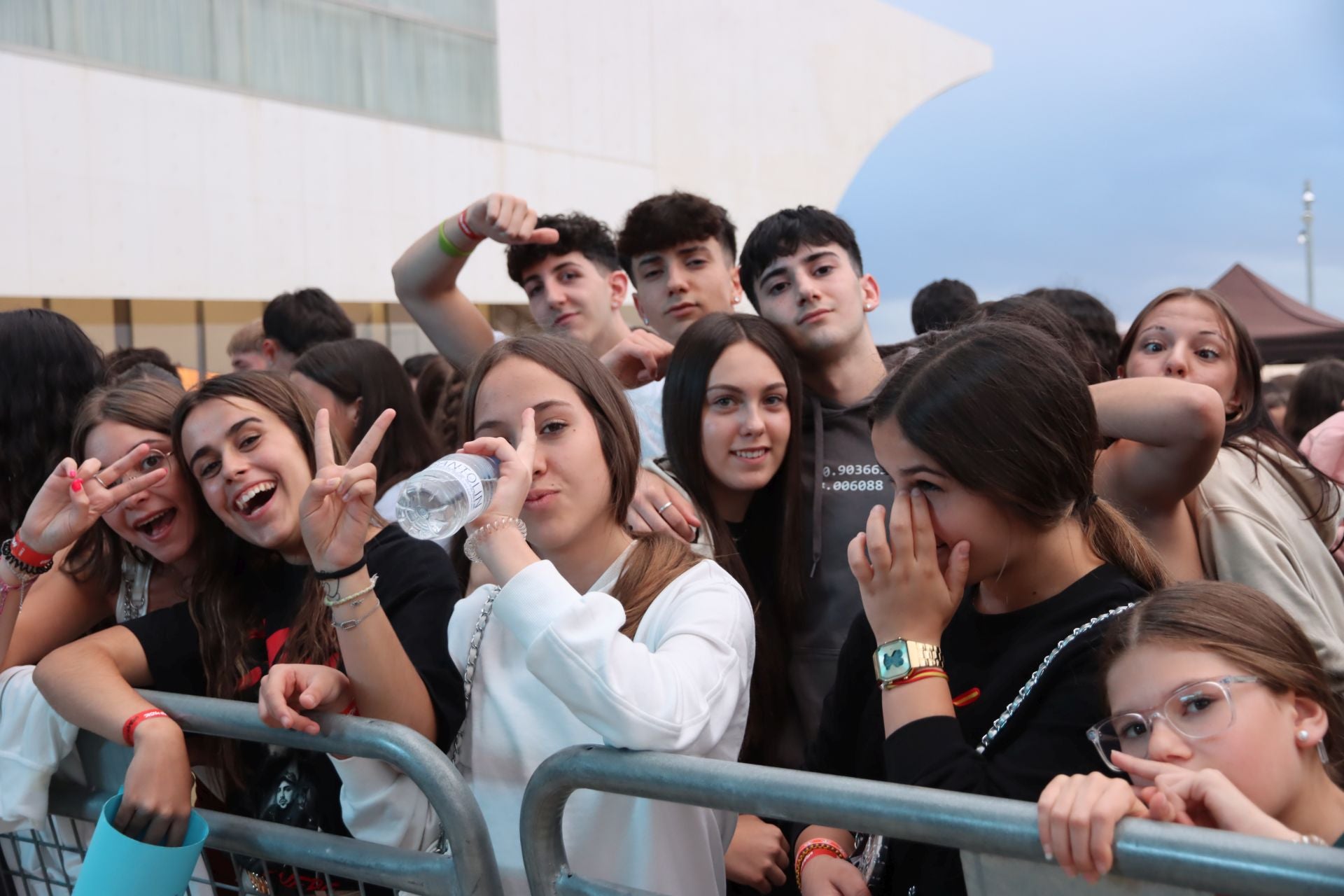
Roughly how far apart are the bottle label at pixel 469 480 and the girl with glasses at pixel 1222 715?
964mm

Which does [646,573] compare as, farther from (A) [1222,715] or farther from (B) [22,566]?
(B) [22,566]

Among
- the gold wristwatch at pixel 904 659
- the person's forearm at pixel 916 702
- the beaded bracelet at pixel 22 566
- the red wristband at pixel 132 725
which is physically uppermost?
the beaded bracelet at pixel 22 566

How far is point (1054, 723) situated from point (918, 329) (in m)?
3.67

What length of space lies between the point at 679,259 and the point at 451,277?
736mm

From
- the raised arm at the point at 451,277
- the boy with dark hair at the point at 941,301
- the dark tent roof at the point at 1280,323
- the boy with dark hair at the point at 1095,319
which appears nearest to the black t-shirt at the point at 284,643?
the raised arm at the point at 451,277

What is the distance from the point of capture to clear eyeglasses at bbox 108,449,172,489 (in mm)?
2682

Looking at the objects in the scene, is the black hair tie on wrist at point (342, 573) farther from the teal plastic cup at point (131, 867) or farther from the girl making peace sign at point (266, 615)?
the teal plastic cup at point (131, 867)

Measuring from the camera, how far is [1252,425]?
105 inches

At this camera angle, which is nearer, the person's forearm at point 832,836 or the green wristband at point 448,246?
the person's forearm at point 832,836

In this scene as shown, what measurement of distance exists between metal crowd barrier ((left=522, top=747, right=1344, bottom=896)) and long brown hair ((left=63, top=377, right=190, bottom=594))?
4.96 ft

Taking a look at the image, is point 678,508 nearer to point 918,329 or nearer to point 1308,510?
point 1308,510

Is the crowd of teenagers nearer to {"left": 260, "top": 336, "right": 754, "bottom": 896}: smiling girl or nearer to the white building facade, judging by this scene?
{"left": 260, "top": 336, "right": 754, "bottom": 896}: smiling girl

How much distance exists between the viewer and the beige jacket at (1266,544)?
7.72ft

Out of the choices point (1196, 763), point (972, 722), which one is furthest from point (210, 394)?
point (1196, 763)
